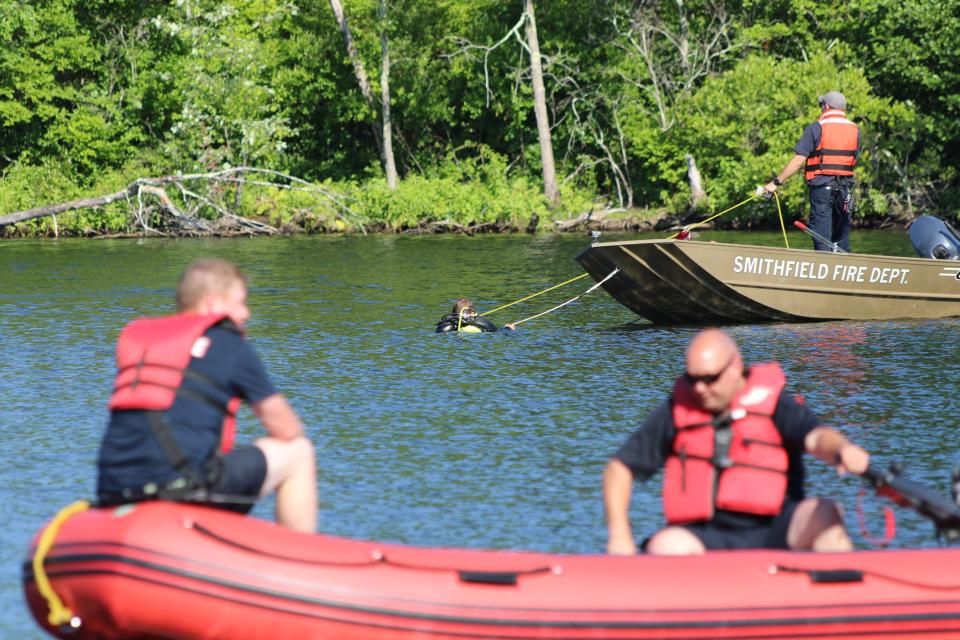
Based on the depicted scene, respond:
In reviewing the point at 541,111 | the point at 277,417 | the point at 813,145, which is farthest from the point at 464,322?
the point at 541,111

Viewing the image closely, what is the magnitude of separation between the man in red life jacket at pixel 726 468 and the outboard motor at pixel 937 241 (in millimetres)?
10694

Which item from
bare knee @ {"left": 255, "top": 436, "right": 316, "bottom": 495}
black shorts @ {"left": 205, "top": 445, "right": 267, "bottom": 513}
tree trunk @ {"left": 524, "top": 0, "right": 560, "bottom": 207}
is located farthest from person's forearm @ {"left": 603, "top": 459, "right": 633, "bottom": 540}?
tree trunk @ {"left": 524, "top": 0, "right": 560, "bottom": 207}

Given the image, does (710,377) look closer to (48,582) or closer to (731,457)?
(731,457)

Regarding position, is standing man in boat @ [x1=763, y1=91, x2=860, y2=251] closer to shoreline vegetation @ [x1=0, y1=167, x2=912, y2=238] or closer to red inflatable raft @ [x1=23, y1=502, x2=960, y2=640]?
red inflatable raft @ [x1=23, y1=502, x2=960, y2=640]

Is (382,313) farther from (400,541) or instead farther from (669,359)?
(400,541)

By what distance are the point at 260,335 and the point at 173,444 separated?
1023cm

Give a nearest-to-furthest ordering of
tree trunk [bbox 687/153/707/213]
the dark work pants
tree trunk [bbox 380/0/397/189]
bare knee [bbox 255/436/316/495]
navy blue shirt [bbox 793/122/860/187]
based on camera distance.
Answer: bare knee [bbox 255/436/316/495] → navy blue shirt [bbox 793/122/860/187] → the dark work pants → tree trunk [bbox 687/153/707/213] → tree trunk [bbox 380/0/397/189]

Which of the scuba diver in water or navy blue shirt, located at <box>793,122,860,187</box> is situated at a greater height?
navy blue shirt, located at <box>793,122,860,187</box>

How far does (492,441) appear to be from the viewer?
32.3ft

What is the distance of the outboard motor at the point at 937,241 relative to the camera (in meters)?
15.9

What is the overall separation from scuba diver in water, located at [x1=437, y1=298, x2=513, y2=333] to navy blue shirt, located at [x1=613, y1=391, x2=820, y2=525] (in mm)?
9512

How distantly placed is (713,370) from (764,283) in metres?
9.93

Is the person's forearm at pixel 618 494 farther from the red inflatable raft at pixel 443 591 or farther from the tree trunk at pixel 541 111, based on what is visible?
the tree trunk at pixel 541 111

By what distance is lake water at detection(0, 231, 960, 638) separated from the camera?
7.96m
